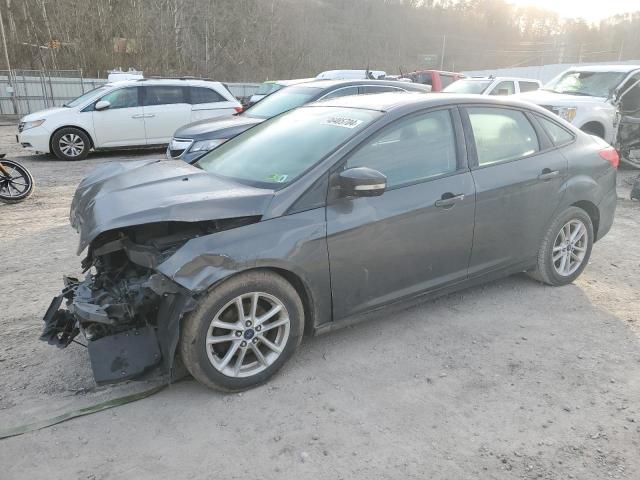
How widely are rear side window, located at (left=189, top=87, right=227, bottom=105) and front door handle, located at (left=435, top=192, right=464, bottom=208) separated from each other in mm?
9813

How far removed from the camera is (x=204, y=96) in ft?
40.6

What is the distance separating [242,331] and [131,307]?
65cm

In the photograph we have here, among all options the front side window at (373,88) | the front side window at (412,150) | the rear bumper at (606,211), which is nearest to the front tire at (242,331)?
the front side window at (412,150)

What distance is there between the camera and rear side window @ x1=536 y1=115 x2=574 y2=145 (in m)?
4.39

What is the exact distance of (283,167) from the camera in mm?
3500

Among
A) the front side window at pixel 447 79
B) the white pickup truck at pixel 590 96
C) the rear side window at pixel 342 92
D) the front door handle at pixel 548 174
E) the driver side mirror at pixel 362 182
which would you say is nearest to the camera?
the driver side mirror at pixel 362 182

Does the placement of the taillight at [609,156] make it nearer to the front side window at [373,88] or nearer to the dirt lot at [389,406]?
the dirt lot at [389,406]

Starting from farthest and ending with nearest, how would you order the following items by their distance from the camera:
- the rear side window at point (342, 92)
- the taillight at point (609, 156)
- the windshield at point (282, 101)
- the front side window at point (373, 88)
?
the front side window at point (373, 88) < the rear side window at point (342, 92) < the windshield at point (282, 101) < the taillight at point (609, 156)

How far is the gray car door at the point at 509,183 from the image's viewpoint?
3895mm

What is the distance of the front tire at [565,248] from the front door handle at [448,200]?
1.14 m

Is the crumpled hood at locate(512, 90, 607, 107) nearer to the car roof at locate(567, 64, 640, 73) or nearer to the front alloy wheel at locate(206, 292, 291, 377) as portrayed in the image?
the car roof at locate(567, 64, 640, 73)

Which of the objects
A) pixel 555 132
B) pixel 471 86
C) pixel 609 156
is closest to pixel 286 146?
pixel 555 132

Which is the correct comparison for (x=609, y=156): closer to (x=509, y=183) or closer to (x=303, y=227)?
(x=509, y=183)

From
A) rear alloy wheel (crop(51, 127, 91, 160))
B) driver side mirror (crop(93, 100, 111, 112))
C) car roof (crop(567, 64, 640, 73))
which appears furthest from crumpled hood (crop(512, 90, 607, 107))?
rear alloy wheel (crop(51, 127, 91, 160))
